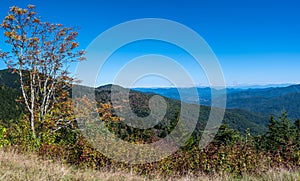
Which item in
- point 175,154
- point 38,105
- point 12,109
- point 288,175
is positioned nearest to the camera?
point 288,175

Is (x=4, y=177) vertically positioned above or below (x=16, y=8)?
below

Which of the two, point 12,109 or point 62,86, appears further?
point 12,109

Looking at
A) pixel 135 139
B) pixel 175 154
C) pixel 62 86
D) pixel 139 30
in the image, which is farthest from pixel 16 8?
pixel 175 154

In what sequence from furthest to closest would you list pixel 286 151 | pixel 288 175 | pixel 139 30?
pixel 139 30
pixel 286 151
pixel 288 175

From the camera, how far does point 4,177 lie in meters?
3.98

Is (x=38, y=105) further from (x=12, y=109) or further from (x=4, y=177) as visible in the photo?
(x=12, y=109)

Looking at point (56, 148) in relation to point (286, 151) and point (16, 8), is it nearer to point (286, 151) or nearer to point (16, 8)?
point (286, 151)

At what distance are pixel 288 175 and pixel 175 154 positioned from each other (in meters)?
3.19

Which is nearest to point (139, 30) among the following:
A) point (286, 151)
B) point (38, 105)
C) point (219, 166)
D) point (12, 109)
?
point (219, 166)

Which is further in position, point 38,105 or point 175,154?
point 38,105

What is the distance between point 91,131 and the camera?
8.71 meters

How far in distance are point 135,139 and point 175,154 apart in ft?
4.75

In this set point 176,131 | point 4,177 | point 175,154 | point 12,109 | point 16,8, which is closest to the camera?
point 4,177

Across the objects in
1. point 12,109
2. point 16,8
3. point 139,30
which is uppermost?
point 16,8
